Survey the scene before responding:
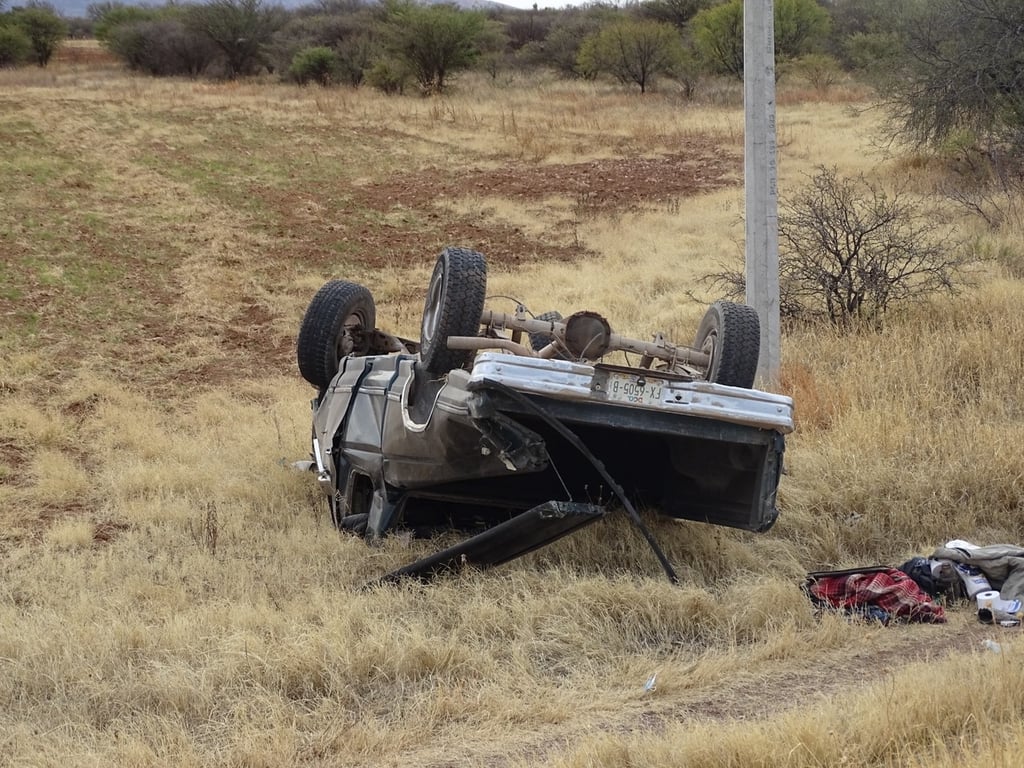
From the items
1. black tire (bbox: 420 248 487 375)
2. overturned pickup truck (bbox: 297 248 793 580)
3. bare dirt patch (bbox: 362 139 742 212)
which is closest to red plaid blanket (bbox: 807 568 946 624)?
overturned pickup truck (bbox: 297 248 793 580)

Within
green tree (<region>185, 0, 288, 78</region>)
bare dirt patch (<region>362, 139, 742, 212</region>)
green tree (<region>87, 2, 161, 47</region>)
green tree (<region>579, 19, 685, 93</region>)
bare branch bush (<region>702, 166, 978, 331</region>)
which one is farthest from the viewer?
green tree (<region>87, 2, 161, 47</region>)

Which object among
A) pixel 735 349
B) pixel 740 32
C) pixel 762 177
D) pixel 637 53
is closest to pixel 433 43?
pixel 637 53

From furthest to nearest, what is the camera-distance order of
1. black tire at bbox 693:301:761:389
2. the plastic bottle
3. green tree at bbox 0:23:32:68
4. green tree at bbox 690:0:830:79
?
green tree at bbox 0:23:32:68 < green tree at bbox 690:0:830:79 < black tire at bbox 693:301:761:389 < the plastic bottle

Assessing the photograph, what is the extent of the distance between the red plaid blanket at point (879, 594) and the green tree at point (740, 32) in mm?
41245

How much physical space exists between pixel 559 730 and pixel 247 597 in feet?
6.46

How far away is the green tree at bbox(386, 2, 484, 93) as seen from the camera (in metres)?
41.9

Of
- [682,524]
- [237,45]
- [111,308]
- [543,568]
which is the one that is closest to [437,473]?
[543,568]

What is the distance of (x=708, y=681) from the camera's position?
4.20 m

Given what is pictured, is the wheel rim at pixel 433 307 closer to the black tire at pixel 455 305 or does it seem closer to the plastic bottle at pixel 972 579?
the black tire at pixel 455 305

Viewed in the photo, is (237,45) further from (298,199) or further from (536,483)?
(536,483)

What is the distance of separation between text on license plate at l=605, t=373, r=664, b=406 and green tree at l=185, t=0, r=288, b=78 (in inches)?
1811

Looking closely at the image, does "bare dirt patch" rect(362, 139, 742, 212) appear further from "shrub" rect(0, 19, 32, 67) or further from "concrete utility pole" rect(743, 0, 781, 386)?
"shrub" rect(0, 19, 32, 67)

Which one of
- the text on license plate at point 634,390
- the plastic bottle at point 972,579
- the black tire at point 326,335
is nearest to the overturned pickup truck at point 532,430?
the text on license plate at point 634,390

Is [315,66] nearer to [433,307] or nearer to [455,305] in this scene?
[433,307]
